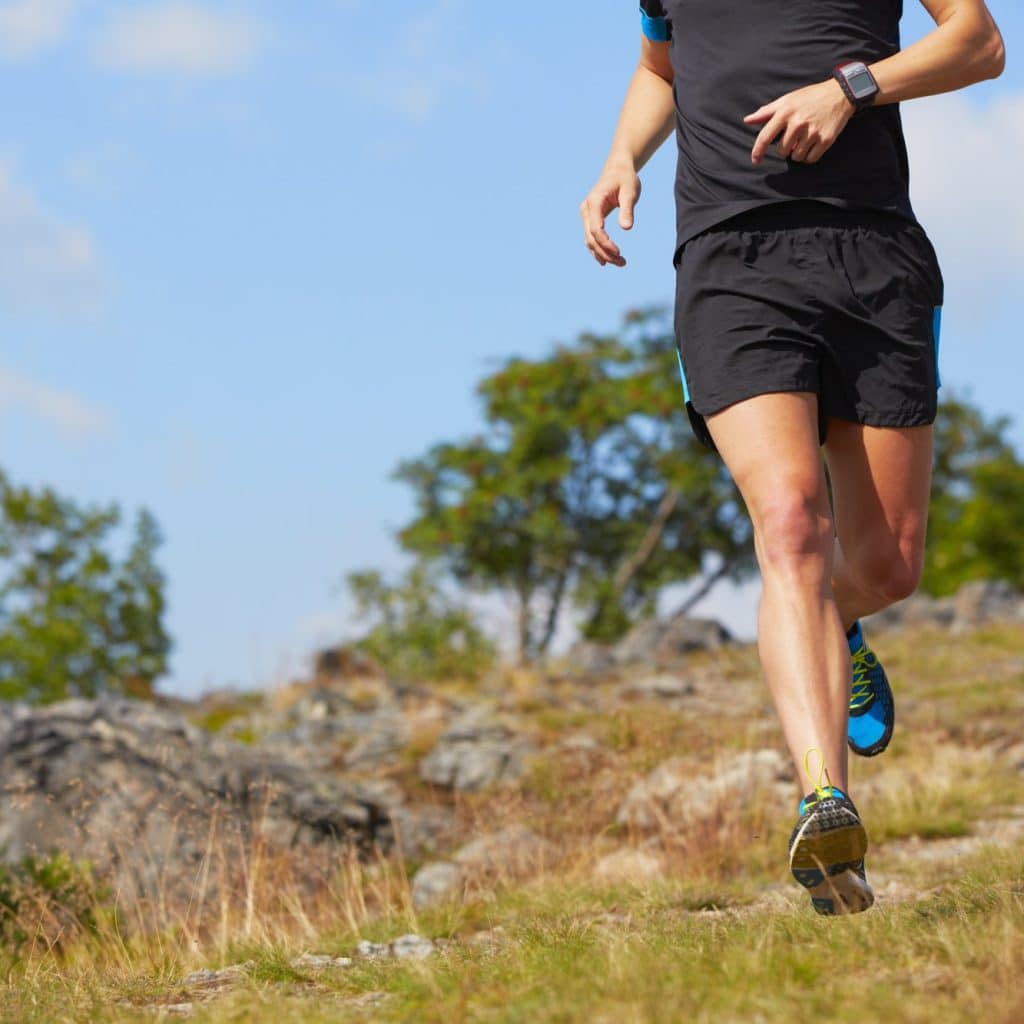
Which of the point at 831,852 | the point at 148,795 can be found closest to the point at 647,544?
the point at 148,795

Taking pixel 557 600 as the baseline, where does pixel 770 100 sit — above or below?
below

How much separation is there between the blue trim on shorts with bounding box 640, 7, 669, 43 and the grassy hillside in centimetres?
246

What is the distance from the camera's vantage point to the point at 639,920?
3.97 m

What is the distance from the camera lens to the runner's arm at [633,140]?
3.86 m

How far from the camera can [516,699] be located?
38.8ft

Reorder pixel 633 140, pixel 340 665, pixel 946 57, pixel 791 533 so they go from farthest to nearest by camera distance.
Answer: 1. pixel 340 665
2. pixel 633 140
3. pixel 946 57
4. pixel 791 533

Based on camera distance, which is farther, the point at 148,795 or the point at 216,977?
the point at 148,795

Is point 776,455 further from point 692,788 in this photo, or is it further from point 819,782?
point 692,788

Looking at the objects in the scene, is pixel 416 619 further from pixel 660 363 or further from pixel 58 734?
pixel 58 734

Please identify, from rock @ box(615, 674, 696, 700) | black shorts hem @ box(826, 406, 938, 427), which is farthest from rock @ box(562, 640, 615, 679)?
black shorts hem @ box(826, 406, 938, 427)

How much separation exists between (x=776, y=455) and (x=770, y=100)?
949mm

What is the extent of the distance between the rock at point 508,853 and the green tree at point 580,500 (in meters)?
21.0

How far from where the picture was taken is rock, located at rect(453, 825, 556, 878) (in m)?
6.17

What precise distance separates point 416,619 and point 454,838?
17406mm
